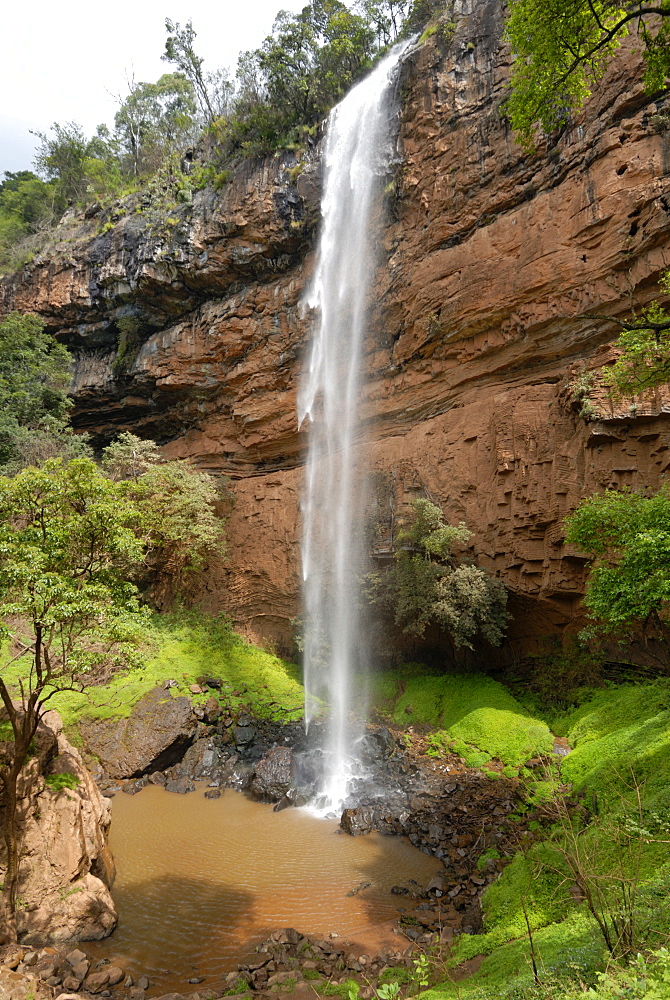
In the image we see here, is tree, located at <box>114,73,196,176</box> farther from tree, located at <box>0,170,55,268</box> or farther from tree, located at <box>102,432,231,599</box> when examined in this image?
tree, located at <box>102,432,231,599</box>

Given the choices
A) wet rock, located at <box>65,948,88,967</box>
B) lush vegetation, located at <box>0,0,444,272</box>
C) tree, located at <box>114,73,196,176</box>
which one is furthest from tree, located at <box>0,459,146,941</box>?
tree, located at <box>114,73,196,176</box>

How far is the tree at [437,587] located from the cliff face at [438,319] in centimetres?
99

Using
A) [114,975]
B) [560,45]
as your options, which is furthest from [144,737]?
[560,45]

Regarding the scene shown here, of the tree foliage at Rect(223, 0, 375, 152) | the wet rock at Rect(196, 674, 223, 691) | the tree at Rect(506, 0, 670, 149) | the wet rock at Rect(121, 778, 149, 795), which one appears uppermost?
the tree foliage at Rect(223, 0, 375, 152)

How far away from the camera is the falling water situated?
16328mm

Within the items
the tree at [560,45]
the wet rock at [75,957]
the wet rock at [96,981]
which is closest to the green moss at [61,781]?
the wet rock at [75,957]

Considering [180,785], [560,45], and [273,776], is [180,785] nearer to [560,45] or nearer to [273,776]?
[273,776]

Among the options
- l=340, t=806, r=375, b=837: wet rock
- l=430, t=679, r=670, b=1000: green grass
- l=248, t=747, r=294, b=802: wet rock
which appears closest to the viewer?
l=430, t=679, r=670, b=1000: green grass

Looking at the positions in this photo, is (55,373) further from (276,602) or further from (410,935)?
(410,935)

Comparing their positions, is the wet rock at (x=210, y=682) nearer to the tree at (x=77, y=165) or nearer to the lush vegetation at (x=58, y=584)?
the lush vegetation at (x=58, y=584)

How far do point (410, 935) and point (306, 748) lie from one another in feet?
21.9

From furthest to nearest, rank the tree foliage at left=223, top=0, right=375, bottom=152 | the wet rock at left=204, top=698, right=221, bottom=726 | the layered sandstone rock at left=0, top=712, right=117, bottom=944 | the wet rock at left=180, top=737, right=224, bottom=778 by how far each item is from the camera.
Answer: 1. the tree foliage at left=223, top=0, right=375, bottom=152
2. the wet rock at left=204, top=698, right=221, bottom=726
3. the wet rock at left=180, top=737, right=224, bottom=778
4. the layered sandstone rock at left=0, top=712, right=117, bottom=944

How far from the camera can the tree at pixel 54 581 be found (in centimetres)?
636

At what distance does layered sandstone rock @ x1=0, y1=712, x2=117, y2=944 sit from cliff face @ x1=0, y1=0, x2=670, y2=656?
1116 cm
